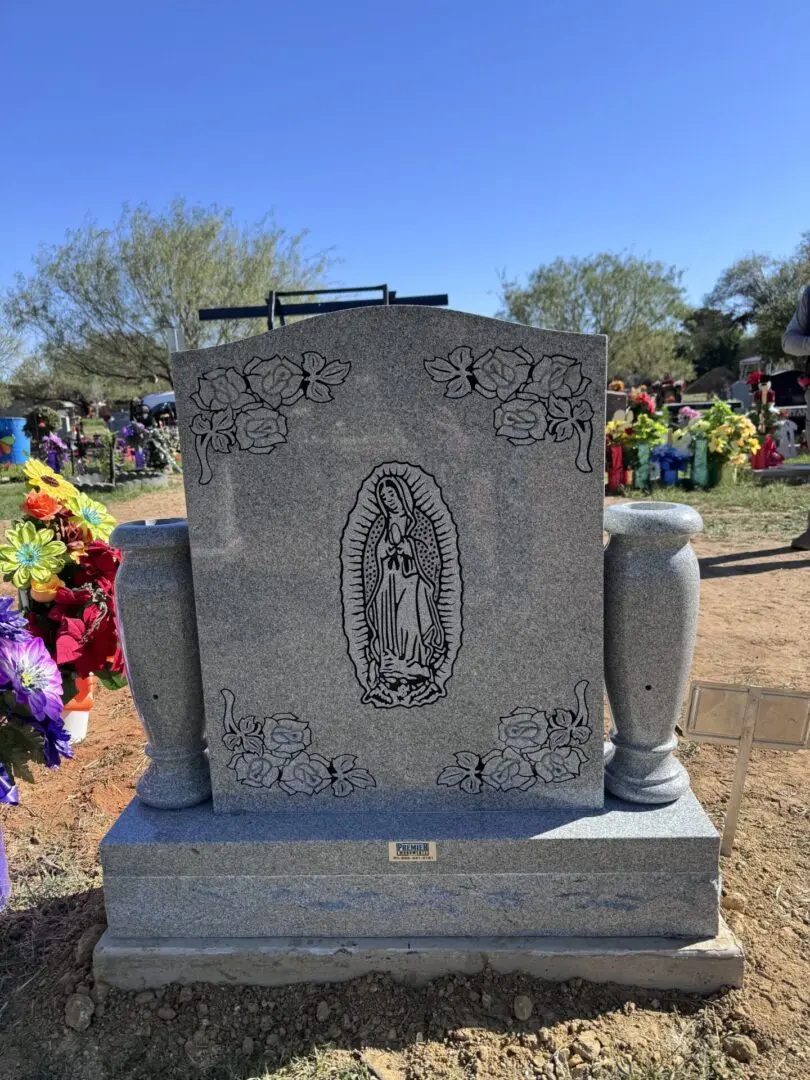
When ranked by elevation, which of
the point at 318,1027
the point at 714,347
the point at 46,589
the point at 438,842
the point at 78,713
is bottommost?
the point at 318,1027

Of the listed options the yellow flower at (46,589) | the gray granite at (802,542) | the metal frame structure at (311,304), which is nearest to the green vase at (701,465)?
the gray granite at (802,542)

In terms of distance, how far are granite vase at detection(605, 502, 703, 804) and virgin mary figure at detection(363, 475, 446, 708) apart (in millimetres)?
489

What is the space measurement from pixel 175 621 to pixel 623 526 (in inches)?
49.3

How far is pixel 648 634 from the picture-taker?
196 centimetres

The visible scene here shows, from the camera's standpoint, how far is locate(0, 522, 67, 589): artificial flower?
286 cm

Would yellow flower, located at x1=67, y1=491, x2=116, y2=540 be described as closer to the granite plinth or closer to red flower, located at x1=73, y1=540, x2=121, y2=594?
red flower, located at x1=73, y1=540, x2=121, y2=594

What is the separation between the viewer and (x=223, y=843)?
77.7 inches

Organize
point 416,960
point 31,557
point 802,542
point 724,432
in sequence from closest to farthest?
point 416,960 → point 31,557 → point 802,542 → point 724,432

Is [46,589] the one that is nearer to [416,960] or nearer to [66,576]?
[66,576]

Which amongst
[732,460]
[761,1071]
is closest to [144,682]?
[761,1071]

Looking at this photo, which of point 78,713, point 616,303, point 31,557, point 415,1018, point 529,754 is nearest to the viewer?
point 415,1018

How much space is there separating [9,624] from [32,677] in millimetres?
153

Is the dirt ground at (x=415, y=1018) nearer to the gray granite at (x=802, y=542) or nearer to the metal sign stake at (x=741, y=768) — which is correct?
the metal sign stake at (x=741, y=768)

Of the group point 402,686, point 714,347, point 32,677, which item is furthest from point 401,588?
point 714,347
